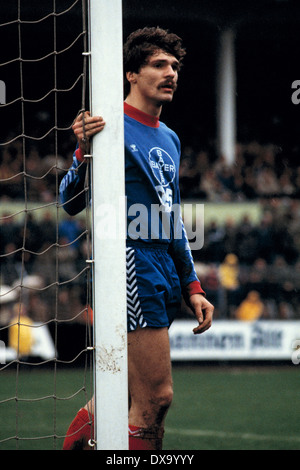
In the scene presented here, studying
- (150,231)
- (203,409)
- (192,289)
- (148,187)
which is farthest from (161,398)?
(203,409)

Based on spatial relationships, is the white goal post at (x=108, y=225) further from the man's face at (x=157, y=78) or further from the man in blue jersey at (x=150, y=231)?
the man's face at (x=157, y=78)

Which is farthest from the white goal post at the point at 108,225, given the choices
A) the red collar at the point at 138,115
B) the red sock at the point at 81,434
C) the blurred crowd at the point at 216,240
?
the blurred crowd at the point at 216,240

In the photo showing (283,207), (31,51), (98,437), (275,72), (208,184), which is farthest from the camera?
(275,72)

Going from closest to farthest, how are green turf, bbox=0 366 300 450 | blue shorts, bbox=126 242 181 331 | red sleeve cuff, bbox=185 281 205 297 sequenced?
blue shorts, bbox=126 242 181 331 → red sleeve cuff, bbox=185 281 205 297 → green turf, bbox=0 366 300 450

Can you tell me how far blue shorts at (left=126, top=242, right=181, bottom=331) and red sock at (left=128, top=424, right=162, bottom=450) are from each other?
0.41 metres

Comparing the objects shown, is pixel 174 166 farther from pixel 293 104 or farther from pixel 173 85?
pixel 293 104

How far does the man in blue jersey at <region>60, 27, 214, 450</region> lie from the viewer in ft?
10.2

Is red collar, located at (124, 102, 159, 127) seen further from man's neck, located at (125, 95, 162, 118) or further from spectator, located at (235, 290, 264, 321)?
spectator, located at (235, 290, 264, 321)

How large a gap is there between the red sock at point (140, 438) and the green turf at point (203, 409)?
1.49 feet

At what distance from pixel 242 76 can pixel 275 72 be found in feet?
2.54

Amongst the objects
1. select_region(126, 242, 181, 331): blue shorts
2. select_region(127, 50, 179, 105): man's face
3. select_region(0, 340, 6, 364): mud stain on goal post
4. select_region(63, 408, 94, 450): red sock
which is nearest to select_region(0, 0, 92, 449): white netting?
select_region(0, 340, 6, 364): mud stain on goal post

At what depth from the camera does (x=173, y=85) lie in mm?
3344

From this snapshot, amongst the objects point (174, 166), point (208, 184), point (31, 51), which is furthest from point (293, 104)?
point (174, 166)

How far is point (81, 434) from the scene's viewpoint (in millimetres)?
3223
